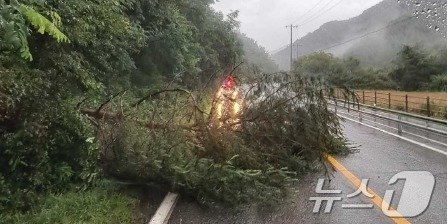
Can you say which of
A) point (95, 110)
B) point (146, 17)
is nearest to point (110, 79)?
point (146, 17)

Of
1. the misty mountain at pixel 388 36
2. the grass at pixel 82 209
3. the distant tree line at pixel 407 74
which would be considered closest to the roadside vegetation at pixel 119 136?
the grass at pixel 82 209

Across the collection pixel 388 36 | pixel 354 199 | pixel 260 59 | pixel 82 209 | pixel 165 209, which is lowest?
pixel 354 199

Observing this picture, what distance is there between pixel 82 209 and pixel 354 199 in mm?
3793

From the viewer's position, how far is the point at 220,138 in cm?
689

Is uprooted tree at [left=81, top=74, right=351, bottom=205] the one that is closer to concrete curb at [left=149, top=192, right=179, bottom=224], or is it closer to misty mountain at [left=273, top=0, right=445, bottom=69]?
concrete curb at [left=149, top=192, right=179, bottom=224]

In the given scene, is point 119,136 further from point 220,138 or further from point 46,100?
point 220,138

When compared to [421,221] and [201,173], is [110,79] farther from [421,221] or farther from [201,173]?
[421,221]

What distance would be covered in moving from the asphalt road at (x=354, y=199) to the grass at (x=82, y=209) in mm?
716

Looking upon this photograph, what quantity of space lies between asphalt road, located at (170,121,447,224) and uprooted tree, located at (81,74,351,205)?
229 millimetres

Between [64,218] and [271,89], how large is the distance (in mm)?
4369

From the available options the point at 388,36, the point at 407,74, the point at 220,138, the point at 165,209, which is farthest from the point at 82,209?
the point at 388,36

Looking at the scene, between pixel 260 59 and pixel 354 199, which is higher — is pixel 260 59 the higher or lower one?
the higher one

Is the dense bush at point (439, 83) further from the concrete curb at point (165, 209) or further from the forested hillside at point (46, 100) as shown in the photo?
the concrete curb at point (165, 209)

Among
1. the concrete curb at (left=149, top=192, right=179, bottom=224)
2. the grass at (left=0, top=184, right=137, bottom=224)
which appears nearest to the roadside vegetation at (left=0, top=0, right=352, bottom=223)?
the grass at (left=0, top=184, right=137, bottom=224)
